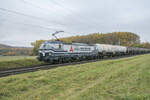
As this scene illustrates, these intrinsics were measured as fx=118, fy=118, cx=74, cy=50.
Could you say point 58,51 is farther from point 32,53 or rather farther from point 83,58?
point 32,53

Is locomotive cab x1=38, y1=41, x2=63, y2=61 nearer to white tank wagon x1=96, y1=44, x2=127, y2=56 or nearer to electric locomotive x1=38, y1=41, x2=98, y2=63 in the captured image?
electric locomotive x1=38, y1=41, x2=98, y2=63

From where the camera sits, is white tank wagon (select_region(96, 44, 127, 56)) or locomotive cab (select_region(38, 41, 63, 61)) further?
white tank wagon (select_region(96, 44, 127, 56))

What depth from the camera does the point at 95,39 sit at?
64062 mm

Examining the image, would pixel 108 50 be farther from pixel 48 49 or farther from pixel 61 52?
pixel 48 49

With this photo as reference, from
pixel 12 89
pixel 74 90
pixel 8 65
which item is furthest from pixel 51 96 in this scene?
pixel 8 65

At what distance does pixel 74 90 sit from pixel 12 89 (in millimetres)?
3050

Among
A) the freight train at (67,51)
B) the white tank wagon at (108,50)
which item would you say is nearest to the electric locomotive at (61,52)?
the freight train at (67,51)

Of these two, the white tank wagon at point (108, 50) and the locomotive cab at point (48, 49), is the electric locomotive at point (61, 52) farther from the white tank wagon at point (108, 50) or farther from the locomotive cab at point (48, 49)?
the white tank wagon at point (108, 50)

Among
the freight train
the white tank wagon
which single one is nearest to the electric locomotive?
the freight train

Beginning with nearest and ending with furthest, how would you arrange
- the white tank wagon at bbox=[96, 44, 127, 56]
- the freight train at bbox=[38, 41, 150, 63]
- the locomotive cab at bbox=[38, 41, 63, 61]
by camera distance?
1. the locomotive cab at bbox=[38, 41, 63, 61]
2. the freight train at bbox=[38, 41, 150, 63]
3. the white tank wagon at bbox=[96, 44, 127, 56]

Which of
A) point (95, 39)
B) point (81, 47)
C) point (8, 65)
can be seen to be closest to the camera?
point (8, 65)

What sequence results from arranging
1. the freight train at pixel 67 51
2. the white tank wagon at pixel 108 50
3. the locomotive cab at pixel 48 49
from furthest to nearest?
the white tank wagon at pixel 108 50
the freight train at pixel 67 51
the locomotive cab at pixel 48 49

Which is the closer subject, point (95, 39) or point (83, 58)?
point (83, 58)

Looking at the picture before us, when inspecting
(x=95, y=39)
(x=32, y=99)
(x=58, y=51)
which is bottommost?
(x=32, y=99)
